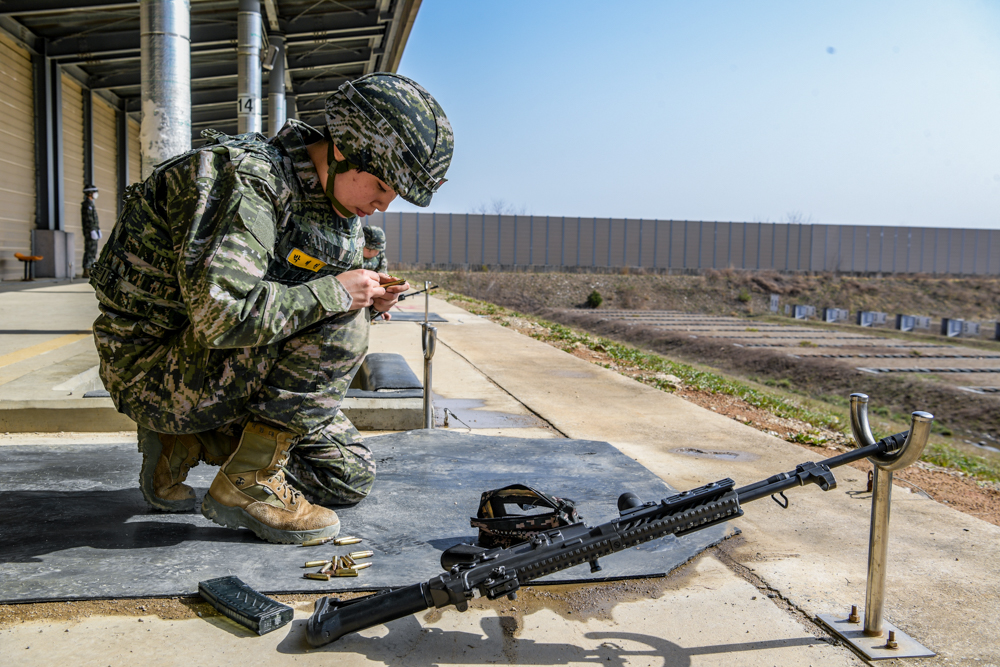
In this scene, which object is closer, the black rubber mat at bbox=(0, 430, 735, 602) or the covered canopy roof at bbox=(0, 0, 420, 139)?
the black rubber mat at bbox=(0, 430, 735, 602)

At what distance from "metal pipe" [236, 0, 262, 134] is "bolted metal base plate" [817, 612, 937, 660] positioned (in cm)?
1040

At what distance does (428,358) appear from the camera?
397 centimetres

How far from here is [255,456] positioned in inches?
96.0

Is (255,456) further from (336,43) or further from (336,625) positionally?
(336,43)

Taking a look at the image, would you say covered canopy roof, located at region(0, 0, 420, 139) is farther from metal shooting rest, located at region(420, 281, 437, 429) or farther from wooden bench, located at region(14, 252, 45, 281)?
metal shooting rest, located at region(420, 281, 437, 429)

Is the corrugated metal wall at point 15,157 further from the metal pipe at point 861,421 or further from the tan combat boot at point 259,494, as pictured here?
the metal pipe at point 861,421

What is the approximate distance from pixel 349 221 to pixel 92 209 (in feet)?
53.4

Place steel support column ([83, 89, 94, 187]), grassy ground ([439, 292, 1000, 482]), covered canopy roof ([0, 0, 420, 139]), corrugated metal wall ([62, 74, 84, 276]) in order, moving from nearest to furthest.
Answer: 1. grassy ground ([439, 292, 1000, 482])
2. covered canopy roof ([0, 0, 420, 139])
3. corrugated metal wall ([62, 74, 84, 276])
4. steel support column ([83, 89, 94, 187])

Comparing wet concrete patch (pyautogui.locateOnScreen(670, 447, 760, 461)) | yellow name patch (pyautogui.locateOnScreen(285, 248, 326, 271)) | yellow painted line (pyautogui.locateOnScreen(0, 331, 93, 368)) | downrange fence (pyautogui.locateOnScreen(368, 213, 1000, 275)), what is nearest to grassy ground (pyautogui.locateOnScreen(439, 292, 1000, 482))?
wet concrete patch (pyautogui.locateOnScreen(670, 447, 760, 461))

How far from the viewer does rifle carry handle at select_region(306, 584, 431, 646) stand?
1.82 meters

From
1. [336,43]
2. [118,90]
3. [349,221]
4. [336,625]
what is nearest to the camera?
[336,625]

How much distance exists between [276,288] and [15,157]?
1730cm

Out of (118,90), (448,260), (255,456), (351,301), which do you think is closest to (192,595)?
(255,456)

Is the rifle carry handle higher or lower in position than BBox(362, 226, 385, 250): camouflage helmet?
lower
